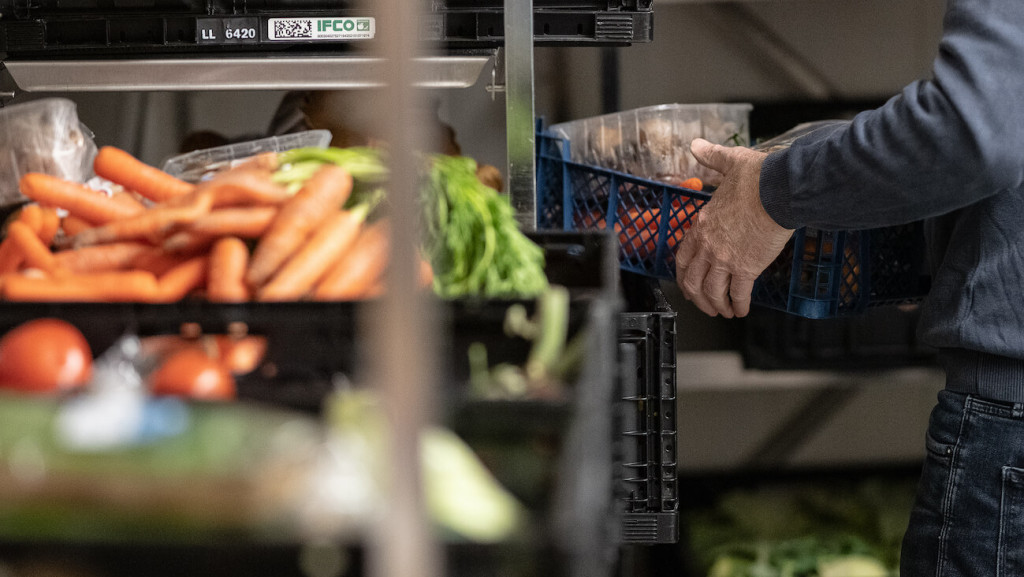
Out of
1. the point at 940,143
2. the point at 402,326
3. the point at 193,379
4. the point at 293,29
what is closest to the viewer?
the point at 402,326

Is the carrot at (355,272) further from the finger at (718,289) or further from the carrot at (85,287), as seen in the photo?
the finger at (718,289)

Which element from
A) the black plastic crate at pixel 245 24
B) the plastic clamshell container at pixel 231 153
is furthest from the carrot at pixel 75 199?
the black plastic crate at pixel 245 24

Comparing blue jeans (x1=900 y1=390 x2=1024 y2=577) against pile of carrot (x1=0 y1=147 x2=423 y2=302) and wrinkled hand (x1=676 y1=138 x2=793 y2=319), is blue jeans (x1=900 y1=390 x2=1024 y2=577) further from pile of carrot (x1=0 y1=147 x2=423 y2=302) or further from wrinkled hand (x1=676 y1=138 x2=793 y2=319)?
pile of carrot (x1=0 y1=147 x2=423 y2=302)

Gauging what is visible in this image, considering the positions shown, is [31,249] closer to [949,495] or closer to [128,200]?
[128,200]

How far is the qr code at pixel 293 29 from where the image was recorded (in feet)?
4.60

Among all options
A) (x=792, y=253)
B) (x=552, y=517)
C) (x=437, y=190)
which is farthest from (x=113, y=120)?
(x=552, y=517)

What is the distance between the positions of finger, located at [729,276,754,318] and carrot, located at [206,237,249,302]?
2.28 ft

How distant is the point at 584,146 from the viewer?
5.03 ft

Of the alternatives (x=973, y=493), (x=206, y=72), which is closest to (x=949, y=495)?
(x=973, y=493)

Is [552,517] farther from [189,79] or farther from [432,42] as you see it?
[189,79]

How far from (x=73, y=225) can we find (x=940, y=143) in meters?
1.02

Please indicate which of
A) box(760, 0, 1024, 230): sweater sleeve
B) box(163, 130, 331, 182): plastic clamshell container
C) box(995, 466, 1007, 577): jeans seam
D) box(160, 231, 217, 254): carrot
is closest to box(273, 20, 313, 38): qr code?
box(163, 130, 331, 182): plastic clamshell container

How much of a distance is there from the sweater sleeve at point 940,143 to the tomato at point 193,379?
740 mm

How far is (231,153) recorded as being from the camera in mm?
1309
